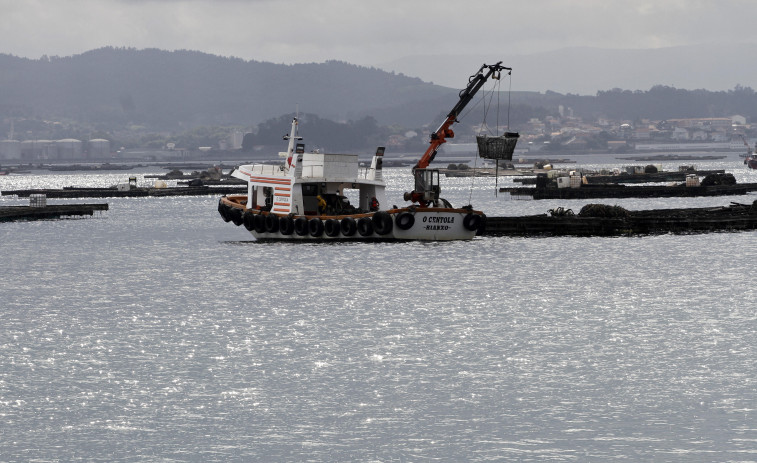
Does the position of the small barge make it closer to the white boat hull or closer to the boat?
the boat

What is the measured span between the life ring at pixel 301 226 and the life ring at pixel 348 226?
238 cm

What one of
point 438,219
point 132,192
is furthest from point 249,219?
point 132,192

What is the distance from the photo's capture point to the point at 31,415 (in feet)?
85.1

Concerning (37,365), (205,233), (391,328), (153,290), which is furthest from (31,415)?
(205,233)

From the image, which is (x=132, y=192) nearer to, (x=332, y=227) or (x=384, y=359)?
(x=332, y=227)

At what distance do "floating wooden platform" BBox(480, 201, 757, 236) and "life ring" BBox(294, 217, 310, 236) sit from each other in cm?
1215

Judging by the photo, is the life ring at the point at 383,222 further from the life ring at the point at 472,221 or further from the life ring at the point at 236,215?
the life ring at the point at 236,215

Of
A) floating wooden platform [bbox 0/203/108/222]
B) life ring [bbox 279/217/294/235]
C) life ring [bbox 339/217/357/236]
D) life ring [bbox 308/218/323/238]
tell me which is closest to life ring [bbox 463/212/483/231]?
life ring [bbox 339/217/357/236]

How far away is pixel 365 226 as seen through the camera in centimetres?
6162

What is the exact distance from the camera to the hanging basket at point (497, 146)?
62000 millimetres

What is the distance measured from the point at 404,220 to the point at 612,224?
53.4ft

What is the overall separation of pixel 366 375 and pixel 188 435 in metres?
6.98

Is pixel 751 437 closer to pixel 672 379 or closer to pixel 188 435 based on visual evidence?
pixel 672 379

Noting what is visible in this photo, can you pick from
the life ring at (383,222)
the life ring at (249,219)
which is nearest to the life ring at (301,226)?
the life ring at (249,219)
